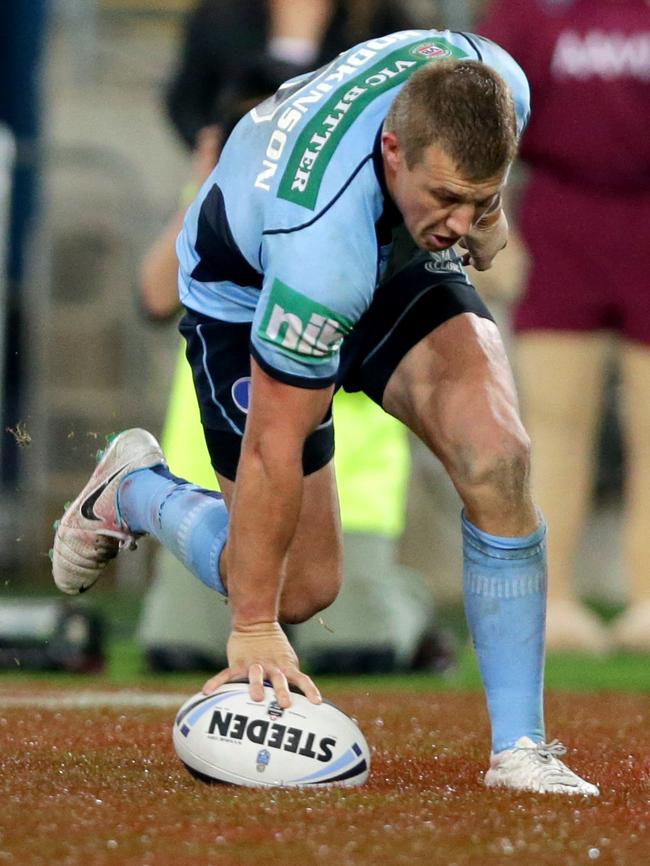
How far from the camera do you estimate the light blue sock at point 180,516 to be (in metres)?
4.76

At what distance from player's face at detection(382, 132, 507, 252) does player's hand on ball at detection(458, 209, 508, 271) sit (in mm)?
265

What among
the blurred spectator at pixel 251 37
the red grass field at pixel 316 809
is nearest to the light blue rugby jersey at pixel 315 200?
the red grass field at pixel 316 809

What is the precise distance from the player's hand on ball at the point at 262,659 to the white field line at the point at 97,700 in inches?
73.9

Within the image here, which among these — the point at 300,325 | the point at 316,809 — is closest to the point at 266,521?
the point at 300,325

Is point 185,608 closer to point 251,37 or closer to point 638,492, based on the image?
point 638,492

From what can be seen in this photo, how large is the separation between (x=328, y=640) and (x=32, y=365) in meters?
3.34

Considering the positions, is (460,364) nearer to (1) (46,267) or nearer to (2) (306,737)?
(2) (306,737)

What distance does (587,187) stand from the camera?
309 inches

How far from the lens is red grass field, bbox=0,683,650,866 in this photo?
3.20 m

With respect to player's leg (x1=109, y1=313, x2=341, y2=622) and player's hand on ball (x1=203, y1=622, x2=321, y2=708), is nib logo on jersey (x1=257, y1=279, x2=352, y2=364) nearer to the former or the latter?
player's hand on ball (x1=203, y1=622, x2=321, y2=708)

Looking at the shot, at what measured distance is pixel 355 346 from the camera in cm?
443

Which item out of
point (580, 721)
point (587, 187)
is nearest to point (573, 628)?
point (587, 187)

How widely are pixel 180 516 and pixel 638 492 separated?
3.41 metres

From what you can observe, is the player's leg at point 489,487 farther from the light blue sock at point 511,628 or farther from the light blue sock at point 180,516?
the light blue sock at point 180,516
